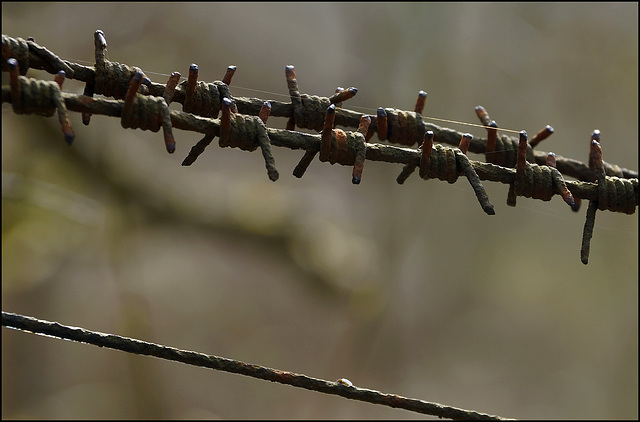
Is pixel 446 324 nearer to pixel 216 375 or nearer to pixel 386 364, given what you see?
pixel 386 364

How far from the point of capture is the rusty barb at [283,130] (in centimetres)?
47

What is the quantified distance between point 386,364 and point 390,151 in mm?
1915

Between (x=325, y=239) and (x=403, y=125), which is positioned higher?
(x=403, y=125)

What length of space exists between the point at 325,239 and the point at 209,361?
166 cm

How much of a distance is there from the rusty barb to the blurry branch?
15 cm

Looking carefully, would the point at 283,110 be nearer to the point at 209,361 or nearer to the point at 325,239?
the point at 209,361

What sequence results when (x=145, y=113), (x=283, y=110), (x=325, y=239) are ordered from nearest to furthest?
(x=145, y=113) → (x=283, y=110) → (x=325, y=239)

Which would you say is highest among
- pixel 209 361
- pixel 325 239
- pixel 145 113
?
pixel 145 113

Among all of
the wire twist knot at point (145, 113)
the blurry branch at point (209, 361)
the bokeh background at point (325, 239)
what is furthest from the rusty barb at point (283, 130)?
the bokeh background at point (325, 239)

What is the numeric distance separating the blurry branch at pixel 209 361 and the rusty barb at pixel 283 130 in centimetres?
15

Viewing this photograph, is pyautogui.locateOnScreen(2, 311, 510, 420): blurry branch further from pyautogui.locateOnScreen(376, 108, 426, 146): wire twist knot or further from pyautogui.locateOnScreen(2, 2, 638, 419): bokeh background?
pyautogui.locateOnScreen(2, 2, 638, 419): bokeh background

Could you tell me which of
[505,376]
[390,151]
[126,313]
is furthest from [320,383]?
[505,376]

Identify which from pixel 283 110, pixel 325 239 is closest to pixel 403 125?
pixel 283 110

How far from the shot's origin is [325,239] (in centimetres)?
218
